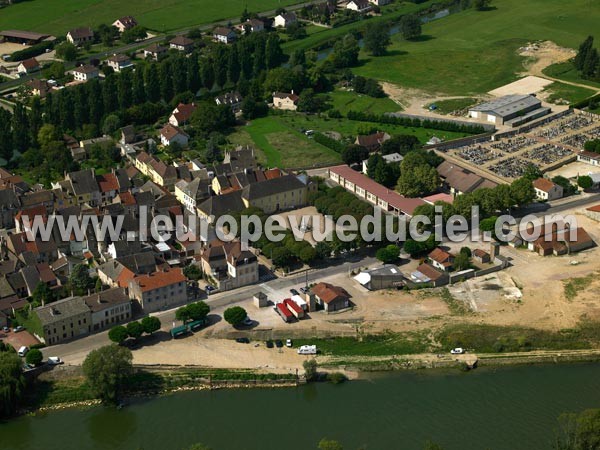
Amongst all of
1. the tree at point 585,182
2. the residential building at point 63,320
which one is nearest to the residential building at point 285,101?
the tree at point 585,182

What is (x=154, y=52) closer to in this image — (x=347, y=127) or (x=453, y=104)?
(x=347, y=127)

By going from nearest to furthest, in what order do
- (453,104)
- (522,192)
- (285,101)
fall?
(522,192) < (453,104) < (285,101)

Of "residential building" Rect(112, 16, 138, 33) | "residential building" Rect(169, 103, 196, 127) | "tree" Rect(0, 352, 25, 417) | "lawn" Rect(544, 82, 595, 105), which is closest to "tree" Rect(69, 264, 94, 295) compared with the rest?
"tree" Rect(0, 352, 25, 417)

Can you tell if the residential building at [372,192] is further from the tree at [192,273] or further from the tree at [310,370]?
the tree at [310,370]

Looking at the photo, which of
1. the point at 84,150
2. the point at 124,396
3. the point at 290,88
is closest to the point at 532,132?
the point at 290,88

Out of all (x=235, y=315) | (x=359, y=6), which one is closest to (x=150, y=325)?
(x=235, y=315)

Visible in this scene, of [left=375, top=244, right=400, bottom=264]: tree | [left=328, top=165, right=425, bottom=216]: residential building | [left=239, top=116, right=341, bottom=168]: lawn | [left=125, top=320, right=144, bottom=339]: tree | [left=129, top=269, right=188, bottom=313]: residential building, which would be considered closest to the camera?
[left=125, top=320, right=144, bottom=339]: tree

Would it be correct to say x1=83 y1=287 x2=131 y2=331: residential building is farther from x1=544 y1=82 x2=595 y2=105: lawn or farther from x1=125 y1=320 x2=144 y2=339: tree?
x1=544 y1=82 x2=595 y2=105: lawn
